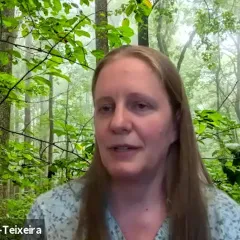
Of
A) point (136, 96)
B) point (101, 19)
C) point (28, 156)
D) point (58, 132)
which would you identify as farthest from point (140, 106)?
point (101, 19)

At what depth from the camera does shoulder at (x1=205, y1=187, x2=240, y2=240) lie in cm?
101

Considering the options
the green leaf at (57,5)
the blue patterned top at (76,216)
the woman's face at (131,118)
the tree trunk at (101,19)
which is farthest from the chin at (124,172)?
the tree trunk at (101,19)

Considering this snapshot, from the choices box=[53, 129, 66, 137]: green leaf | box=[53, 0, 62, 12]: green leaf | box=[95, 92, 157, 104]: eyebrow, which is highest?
box=[53, 0, 62, 12]: green leaf

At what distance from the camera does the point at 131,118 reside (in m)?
0.94

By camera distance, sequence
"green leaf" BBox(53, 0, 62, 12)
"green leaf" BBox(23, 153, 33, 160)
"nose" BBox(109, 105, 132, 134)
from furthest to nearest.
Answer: "green leaf" BBox(23, 153, 33, 160), "green leaf" BBox(53, 0, 62, 12), "nose" BBox(109, 105, 132, 134)

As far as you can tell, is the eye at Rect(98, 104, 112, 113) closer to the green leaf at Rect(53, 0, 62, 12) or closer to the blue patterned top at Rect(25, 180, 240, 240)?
the blue patterned top at Rect(25, 180, 240, 240)

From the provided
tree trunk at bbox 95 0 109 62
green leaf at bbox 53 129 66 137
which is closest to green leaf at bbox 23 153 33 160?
green leaf at bbox 53 129 66 137

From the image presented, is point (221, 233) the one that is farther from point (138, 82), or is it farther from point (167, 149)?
point (138, 82)

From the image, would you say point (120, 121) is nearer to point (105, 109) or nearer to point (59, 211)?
point (105, 109)

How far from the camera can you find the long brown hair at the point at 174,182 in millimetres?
992

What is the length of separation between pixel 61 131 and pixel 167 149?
3.92ft

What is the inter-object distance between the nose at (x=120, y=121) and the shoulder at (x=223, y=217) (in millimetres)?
318

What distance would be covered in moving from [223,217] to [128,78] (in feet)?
1.44


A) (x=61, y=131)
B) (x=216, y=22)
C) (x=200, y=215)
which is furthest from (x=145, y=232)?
(x=216, y=22)
